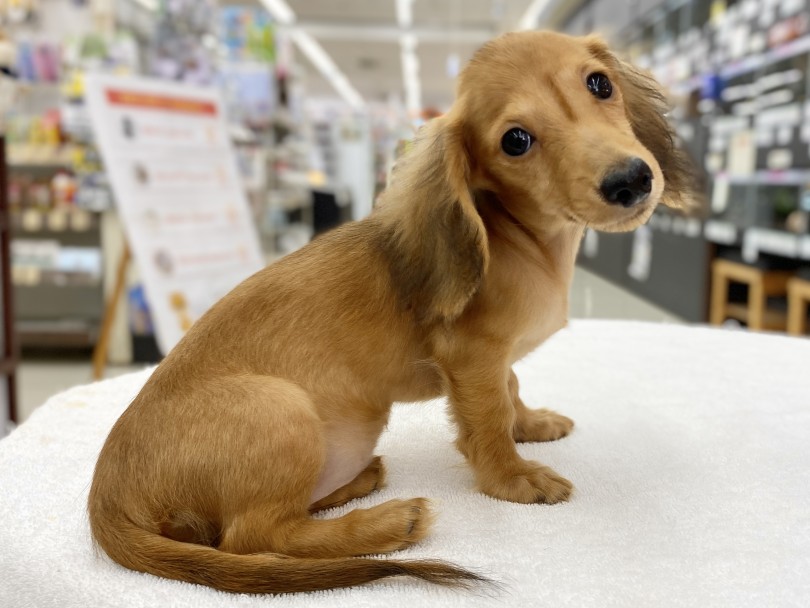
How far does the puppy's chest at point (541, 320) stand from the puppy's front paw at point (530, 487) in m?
0.16

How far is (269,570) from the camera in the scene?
72 centimetres

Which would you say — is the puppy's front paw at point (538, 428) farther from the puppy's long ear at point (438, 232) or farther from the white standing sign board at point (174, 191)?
the white standing sign board at point (174, 191)

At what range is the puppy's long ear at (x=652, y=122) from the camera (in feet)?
3.26

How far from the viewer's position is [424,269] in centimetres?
87

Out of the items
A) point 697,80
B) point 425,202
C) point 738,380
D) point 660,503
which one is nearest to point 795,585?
point 660,503

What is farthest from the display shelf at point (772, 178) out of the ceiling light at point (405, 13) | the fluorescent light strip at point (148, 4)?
the ceiling light at point (405, 13)

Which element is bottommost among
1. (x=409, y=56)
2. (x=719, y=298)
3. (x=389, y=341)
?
(x=719, y=298)

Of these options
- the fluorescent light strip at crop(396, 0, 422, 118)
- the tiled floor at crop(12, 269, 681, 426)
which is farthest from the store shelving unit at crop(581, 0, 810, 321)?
the fluorescent light strip at crop(396, 0, 422, 118)

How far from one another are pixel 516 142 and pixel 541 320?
0.25m

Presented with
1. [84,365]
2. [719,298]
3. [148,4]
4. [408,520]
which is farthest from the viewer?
[148,4]

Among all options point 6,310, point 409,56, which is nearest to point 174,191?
point 6,310

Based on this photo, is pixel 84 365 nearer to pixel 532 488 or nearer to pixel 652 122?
pixel 532 488

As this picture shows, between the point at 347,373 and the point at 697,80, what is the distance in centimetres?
406

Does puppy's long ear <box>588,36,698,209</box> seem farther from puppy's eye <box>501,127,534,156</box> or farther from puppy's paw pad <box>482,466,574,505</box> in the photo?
puppy's paw pad <box>482,466,574,505</box>
